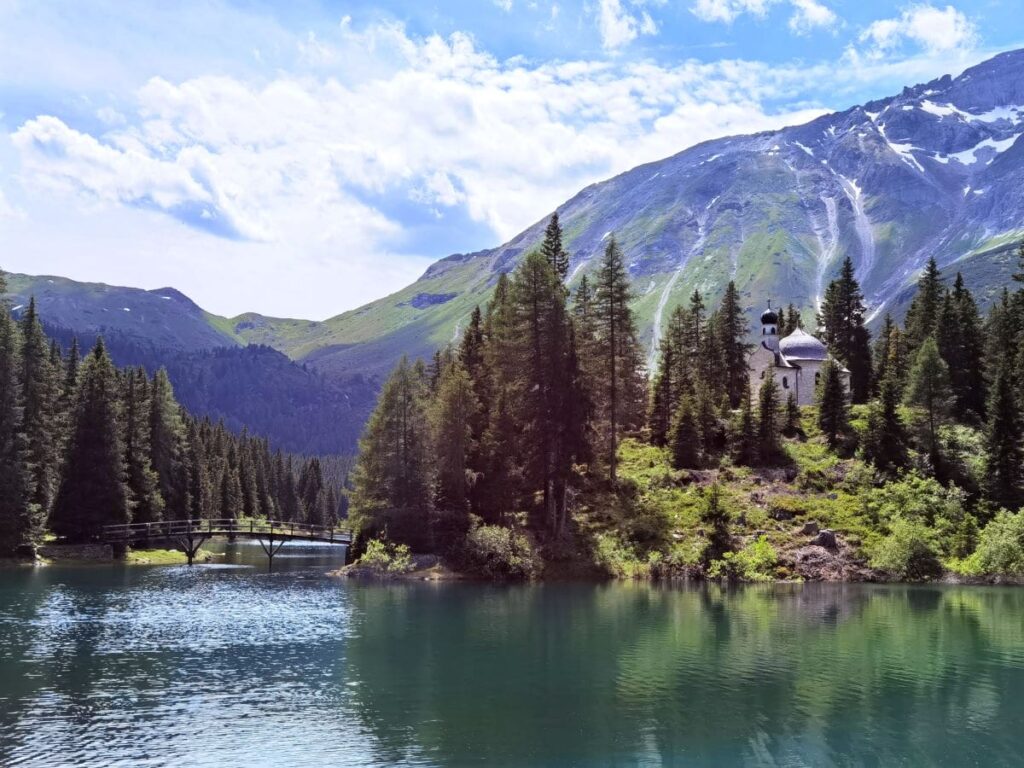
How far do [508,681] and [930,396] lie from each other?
56.9 m

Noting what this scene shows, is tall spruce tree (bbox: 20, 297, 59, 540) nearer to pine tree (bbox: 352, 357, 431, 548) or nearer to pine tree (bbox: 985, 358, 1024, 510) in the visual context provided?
pine tree (bbox: 352, 357, 431, 548)

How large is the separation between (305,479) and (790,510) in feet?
446

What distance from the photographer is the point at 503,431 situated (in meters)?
67.4

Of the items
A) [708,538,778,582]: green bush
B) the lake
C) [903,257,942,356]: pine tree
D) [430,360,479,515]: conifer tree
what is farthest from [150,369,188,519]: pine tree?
[903,257,942,356]: pine tree

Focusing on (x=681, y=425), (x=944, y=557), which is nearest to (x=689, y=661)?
(x=944, y=557)

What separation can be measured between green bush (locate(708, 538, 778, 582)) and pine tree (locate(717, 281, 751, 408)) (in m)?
32.5

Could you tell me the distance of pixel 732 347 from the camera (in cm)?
9800

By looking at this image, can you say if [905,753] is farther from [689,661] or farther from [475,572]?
[475,572]

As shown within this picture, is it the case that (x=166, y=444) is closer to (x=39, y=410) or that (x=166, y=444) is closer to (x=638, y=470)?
(x=39, y=410)

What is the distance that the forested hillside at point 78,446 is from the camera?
6838cm

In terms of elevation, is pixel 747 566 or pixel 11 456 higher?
pixel 11 456

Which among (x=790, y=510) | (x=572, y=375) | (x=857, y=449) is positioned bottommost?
(x=790, y=510)

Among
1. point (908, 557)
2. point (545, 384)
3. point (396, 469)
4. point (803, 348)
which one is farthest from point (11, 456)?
point (803, 348)

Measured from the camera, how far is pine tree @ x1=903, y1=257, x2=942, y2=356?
92.4 m
